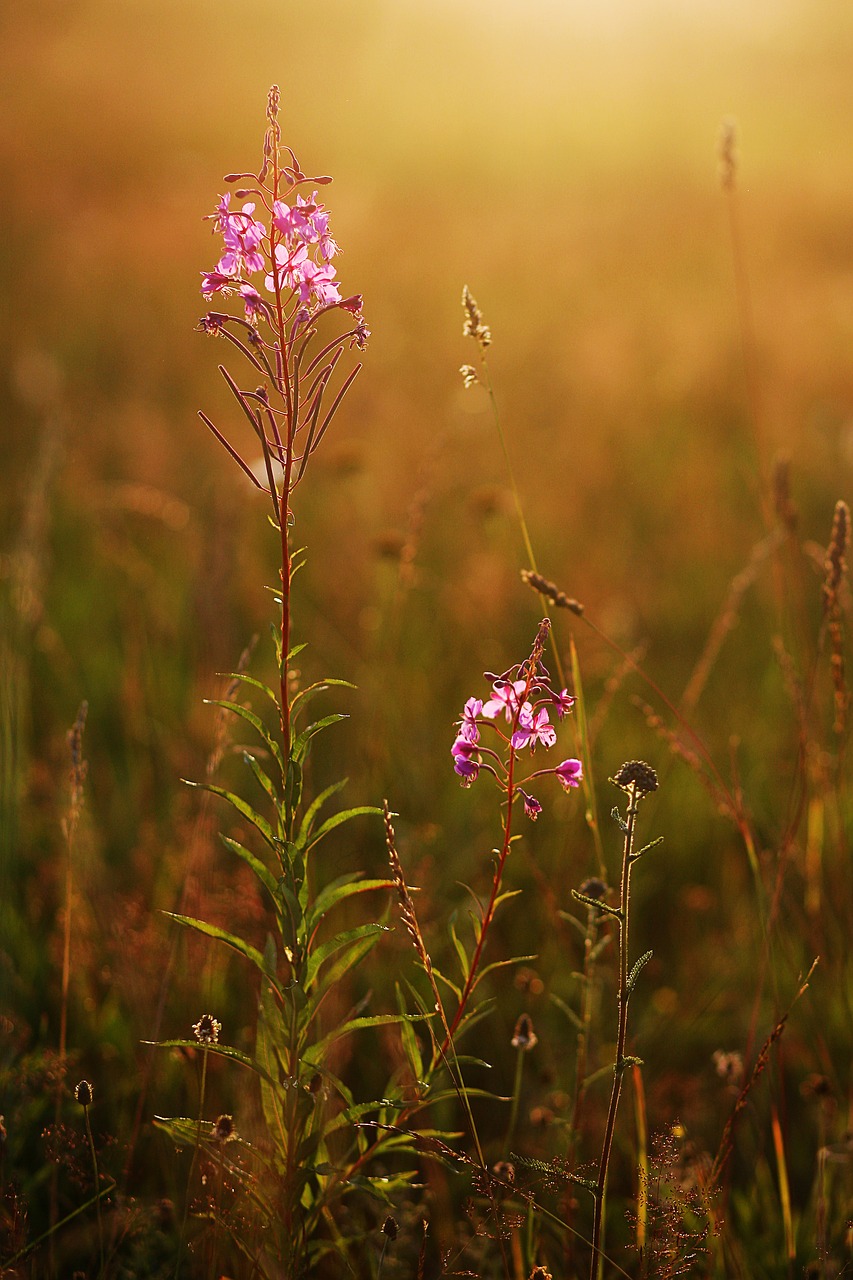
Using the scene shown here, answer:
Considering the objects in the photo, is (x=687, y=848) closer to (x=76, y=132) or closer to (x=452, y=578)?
(x=452, y=578)

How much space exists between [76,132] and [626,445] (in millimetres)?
6489

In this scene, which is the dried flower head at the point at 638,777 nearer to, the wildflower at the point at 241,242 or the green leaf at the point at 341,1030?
the green leaf at the point at 341,1030

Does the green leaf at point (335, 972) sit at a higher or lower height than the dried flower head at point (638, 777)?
lower

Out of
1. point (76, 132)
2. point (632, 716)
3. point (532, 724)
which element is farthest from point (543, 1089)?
point (76, 132)

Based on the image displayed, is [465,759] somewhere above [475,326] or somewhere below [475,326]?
below

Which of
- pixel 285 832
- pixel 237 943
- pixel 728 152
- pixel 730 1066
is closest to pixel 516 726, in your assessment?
pixel 285 832

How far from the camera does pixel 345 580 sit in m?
3.94

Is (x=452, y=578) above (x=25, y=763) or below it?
above

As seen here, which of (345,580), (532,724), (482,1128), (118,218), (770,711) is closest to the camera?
(532,724)

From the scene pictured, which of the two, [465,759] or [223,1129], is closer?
[465,759]

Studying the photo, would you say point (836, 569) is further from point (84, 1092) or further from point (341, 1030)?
point (84, 1092)

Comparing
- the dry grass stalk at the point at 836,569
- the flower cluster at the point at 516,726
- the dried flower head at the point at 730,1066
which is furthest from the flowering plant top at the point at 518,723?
the dried flower head at the point at 730,1066

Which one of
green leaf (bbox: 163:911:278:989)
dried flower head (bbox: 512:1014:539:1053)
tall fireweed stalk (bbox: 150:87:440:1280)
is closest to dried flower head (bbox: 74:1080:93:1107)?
tall fireweed stalk (bbox: 150:87:440:1280)

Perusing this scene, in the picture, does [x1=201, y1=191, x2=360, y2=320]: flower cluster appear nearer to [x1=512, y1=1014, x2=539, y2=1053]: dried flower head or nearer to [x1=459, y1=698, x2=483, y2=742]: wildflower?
[x1=459, y1=698, x2=483, y2=742]: wildflower
